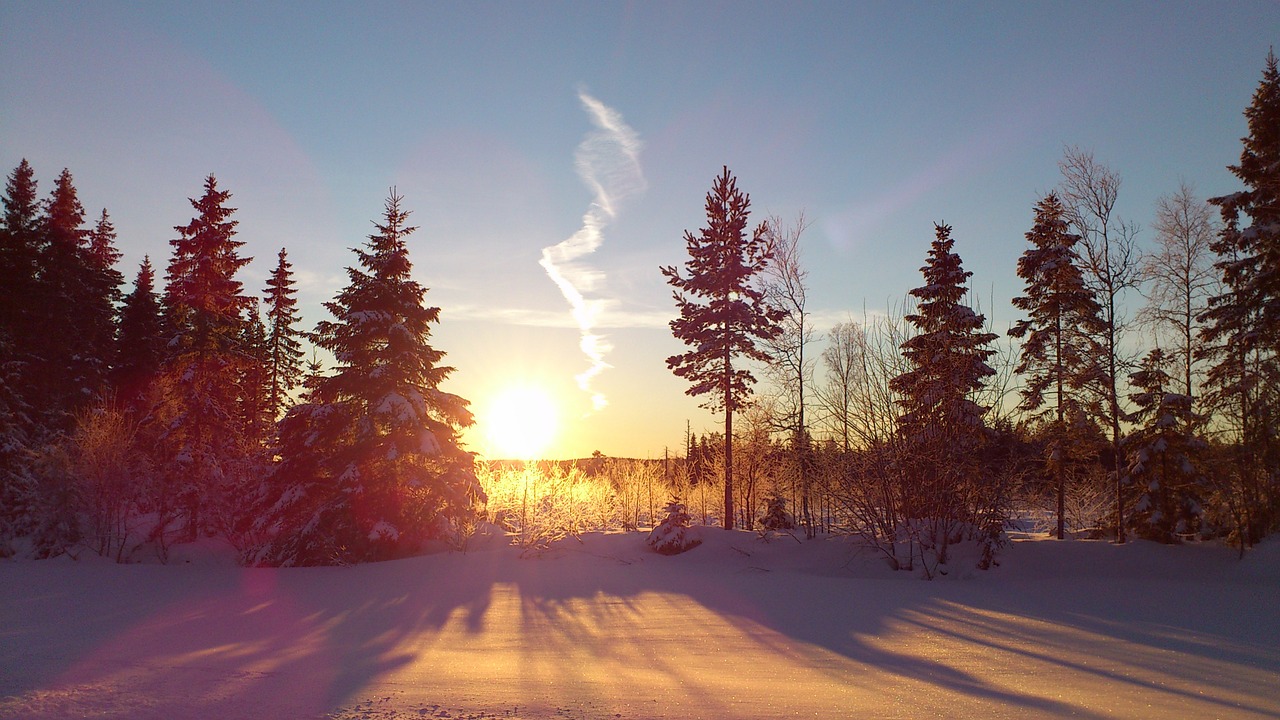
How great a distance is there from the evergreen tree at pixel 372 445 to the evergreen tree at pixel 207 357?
4.96 meters

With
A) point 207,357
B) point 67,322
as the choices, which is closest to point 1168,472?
point 207,357

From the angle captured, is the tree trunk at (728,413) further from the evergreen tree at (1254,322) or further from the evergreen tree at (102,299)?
the evergreen tree at (102,299)

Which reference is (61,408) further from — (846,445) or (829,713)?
(829,713)

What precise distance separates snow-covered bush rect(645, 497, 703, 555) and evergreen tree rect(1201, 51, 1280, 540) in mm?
13127

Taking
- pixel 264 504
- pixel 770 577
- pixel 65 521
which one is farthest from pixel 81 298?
pixel 770 577

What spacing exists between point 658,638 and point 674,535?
10.6m

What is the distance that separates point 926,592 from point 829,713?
365 inches

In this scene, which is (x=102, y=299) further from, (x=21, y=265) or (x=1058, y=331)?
(x=1058, y=331)

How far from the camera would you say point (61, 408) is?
2919 cm

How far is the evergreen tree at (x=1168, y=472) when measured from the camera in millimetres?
17672

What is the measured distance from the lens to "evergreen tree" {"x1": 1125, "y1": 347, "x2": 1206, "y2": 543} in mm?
17672

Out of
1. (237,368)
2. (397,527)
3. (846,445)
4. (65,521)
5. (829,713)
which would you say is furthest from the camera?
(237,368)

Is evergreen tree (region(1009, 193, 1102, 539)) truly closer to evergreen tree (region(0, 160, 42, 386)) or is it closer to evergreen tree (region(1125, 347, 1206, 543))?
evergreen tree (region(1125, 347, 1206, 543))

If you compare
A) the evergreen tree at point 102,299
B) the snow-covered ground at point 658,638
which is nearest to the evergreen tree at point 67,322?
the evergreen tree at point 102,299
